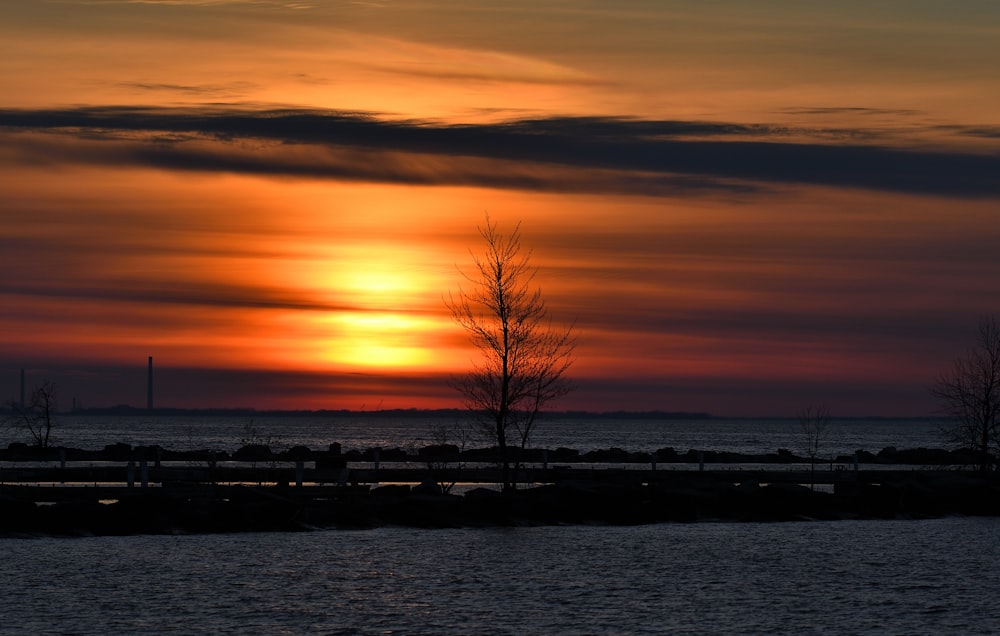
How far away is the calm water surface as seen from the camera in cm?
2822

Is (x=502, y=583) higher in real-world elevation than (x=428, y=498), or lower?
lower

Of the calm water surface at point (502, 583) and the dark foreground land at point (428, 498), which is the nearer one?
the calm water surface at point (502, 583)

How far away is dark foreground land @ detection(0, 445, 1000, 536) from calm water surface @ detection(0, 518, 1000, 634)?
1413mm

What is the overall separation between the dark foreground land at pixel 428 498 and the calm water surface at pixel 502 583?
1.41m

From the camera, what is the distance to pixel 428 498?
4759 cm

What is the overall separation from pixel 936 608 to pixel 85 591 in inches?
771

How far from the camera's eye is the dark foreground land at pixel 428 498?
42.9m

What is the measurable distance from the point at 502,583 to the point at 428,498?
46.4ft

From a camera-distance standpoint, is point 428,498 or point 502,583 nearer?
point 502,583

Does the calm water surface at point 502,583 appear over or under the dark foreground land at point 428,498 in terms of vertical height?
under

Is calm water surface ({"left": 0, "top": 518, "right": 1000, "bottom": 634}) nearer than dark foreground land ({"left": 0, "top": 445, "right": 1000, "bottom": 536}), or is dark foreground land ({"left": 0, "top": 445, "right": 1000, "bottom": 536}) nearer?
calm water surface ({"left": 0, "top": 518, "right": 1000, "bottom": 634})

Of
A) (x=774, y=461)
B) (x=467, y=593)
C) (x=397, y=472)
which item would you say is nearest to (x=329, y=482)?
(x=397, y=472)

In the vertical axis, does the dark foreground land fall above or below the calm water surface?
Answer: above

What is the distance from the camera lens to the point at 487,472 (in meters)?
54.7
